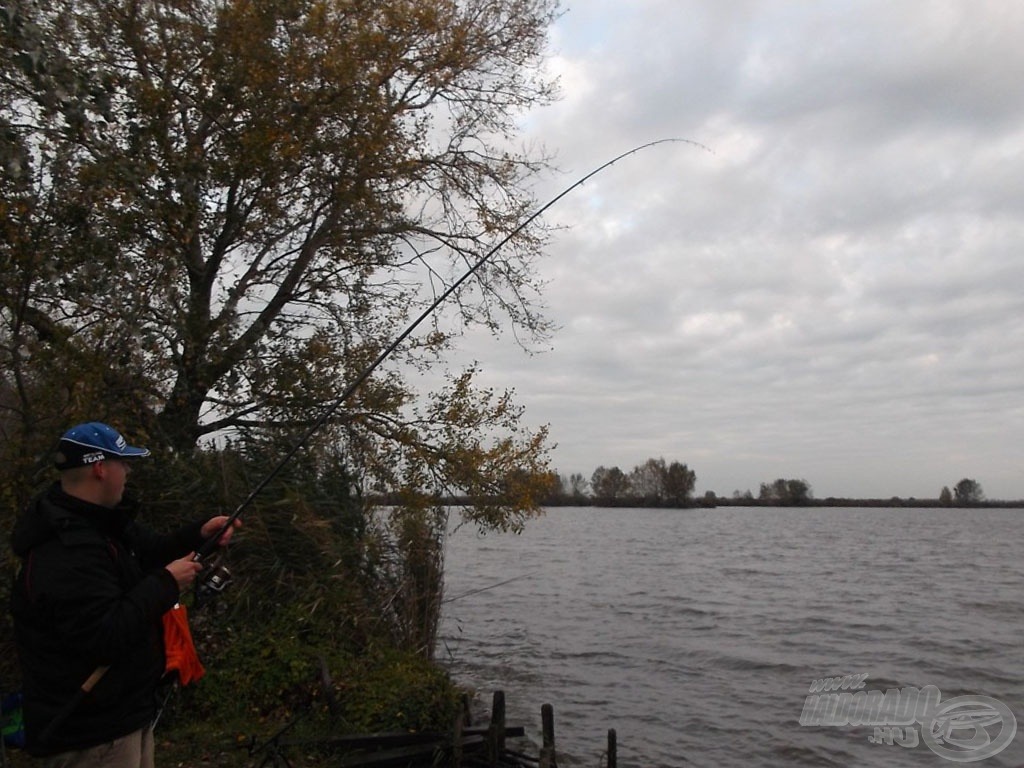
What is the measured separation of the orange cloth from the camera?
4.06m

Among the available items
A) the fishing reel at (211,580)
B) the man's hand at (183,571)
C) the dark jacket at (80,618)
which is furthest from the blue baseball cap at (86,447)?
the fishing reel at (211,580)

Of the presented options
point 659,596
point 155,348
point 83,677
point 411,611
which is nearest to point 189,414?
point 155,348

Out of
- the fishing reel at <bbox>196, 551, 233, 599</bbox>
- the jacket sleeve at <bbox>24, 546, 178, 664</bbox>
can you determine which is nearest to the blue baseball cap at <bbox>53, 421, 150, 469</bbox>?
the jacket sleeve at <bbox>24, 546, 178, 664</bbox>

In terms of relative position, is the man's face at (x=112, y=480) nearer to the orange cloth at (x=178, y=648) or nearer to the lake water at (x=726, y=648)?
the orange cloth at (x=178, y=648)

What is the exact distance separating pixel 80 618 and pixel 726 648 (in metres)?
16.7

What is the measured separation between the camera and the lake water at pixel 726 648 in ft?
40.7

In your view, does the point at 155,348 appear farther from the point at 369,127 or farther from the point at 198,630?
the point at 369,127

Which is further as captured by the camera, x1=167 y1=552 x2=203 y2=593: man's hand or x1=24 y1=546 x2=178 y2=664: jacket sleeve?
x1=167 y1=552 x2=203 y2=593: man's hand

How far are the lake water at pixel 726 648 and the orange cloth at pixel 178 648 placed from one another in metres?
7.91

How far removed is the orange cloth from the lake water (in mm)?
7909

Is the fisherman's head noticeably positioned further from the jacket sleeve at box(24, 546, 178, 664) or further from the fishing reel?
the fishing reel

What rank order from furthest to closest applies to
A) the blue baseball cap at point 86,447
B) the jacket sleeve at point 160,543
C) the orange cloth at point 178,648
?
the jacket sleeve at point 160,543 → the orange cloth at point 178,648 → the blue baseball cap at point 86,447

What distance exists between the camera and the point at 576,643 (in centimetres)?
1878

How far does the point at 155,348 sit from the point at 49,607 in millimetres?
5473
